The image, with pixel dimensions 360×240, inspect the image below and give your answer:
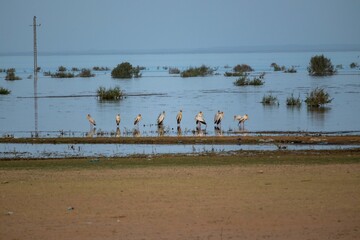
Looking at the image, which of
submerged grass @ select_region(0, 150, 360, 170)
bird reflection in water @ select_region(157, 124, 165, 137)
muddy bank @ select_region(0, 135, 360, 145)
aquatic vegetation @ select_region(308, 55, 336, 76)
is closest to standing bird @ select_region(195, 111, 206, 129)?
bird reflection in water @ select_region(157, 124, 165, 137)

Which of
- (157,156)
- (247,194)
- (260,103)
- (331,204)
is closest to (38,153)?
(157,156)

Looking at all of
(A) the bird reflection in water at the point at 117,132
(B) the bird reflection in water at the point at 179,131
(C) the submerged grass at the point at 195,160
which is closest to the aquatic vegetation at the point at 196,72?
(B) the bird reflection in water at the point at 179,131

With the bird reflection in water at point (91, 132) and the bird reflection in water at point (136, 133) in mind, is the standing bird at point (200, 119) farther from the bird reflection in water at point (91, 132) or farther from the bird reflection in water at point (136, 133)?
the bird reflection in water at point (91, 132)

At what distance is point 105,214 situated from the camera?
11531mm

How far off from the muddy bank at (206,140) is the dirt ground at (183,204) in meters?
7.99

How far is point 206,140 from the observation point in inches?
969

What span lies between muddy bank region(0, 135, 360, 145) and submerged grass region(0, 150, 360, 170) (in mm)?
3312

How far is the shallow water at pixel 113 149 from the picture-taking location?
2134 centimetres

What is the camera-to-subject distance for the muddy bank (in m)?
24.0

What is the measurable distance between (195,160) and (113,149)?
503 centimetres

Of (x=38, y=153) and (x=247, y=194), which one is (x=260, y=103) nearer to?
(x=38, y=153)

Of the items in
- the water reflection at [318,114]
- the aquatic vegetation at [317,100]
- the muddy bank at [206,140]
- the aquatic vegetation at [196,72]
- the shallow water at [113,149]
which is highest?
the aquatic vegetation at [196,72]

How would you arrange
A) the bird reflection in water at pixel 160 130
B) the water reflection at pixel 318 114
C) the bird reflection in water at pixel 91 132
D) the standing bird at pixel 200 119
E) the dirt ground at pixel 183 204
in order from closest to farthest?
the dirt ground at pixel 183 204 → the bird reflection in water at pixel 91 132 → the bird reflection in water at pixel 160 130 → the standing bird at pixel 200 119 → the water reflection at pixel 318 114

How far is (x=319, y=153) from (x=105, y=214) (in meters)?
10.2
